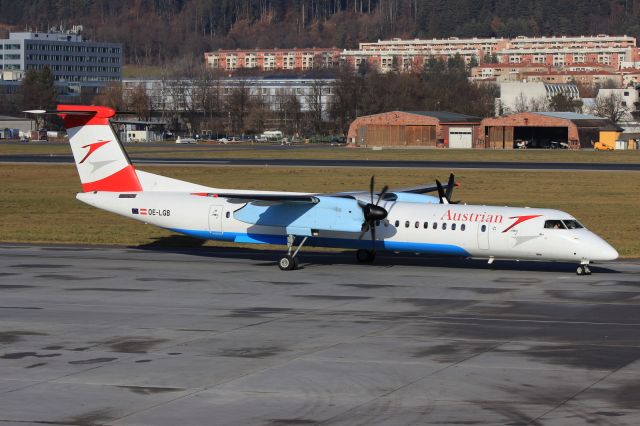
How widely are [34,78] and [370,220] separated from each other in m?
174

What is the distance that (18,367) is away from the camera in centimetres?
2239

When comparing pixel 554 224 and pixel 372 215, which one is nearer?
pixel 554 224

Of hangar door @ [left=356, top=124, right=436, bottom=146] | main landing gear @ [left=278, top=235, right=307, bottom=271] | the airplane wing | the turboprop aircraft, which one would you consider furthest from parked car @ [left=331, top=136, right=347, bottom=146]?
the airplane wing

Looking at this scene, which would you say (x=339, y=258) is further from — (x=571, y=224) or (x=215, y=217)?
(x=571, y=224)

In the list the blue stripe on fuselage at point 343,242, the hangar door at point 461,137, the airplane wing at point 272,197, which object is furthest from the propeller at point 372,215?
the hangar door at point 461,137

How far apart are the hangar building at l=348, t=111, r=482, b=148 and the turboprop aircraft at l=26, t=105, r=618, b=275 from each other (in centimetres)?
10333

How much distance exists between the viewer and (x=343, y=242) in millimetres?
37562

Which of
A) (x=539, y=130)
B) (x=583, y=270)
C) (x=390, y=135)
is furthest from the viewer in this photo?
(x=539, y=130)

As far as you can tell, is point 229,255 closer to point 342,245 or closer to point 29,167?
point 342,245

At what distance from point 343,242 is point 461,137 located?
349 ft

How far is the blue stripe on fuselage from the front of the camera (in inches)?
1433

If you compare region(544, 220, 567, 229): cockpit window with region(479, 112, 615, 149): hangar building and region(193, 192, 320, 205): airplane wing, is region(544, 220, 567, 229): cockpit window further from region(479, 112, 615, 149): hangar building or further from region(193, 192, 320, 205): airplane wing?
region(479, 112, 615, 149): hangar building

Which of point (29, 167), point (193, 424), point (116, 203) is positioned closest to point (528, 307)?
point (193, 424)

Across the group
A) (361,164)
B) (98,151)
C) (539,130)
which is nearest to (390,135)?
(539,130)
